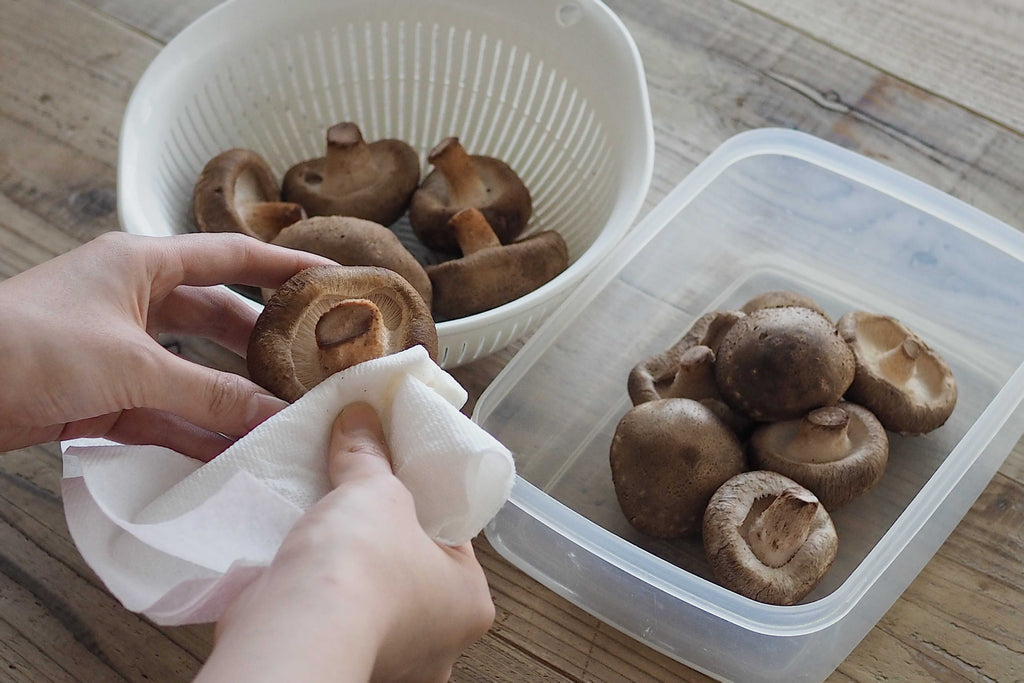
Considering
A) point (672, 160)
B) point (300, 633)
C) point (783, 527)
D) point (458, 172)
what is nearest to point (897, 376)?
point (783, 527)

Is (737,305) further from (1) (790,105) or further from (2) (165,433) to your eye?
(2) (165,433)

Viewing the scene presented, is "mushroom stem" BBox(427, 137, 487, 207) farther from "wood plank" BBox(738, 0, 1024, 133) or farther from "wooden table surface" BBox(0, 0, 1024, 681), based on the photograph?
"wood plank" BBox(738, 0, 1024, 133)

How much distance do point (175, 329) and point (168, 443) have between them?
127 millimetres

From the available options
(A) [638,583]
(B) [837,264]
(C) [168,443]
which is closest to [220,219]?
(C) [168,443]

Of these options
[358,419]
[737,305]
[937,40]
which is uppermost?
[358,419]

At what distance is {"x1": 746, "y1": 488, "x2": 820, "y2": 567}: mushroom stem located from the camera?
85 cm

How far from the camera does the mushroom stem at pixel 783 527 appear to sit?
85 cm

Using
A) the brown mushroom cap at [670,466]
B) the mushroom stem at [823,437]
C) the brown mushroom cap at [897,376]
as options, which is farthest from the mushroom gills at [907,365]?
the brown mushroom cap at [670,466]

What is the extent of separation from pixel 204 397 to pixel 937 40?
111cm

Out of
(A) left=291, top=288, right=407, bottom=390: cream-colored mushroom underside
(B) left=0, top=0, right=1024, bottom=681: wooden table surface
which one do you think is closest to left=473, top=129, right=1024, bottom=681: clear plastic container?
(B) left=0, top=0, right=1024, bottom=681: wooden table surface

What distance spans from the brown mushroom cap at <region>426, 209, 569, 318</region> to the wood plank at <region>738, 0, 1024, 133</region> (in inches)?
23.1

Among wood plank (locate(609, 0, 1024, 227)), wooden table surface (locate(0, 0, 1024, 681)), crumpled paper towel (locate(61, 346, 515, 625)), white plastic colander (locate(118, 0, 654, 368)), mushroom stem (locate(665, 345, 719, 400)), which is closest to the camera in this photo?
crumpled paper towel (locate(61, 346, 515, 625))

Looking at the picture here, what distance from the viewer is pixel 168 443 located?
784mm

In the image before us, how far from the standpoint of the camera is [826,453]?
3.06 ft
